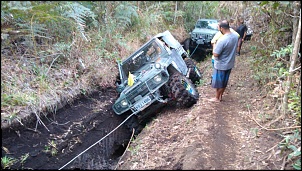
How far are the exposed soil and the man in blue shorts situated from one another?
63 cm

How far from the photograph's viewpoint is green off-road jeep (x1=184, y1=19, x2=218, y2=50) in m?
12.1

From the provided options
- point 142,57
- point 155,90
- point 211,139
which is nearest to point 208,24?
point 142,57

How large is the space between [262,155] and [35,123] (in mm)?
4364

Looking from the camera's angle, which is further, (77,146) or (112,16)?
(112,16)

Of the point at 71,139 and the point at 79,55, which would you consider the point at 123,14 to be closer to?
the point at 79,55

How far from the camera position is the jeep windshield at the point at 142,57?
7406 millimetres

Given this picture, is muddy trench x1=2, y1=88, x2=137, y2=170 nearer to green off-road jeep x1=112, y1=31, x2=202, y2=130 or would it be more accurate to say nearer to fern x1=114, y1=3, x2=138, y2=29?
green off-road jeep x1=112, y1=31, x2=202, y2=130

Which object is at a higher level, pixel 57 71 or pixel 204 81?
pixel 57 71

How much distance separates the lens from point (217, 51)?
212 inches

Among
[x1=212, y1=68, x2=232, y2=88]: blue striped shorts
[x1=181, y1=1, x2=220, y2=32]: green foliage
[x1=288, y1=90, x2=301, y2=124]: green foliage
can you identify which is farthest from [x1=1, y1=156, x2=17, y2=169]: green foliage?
[x1=181, y1=1, x2=220, y2=32]: green foliage

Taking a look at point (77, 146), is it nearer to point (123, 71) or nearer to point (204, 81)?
point (123, 71)

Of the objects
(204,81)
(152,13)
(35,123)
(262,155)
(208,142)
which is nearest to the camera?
(262,155)

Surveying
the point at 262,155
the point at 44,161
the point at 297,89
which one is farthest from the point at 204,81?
the point at 44,161

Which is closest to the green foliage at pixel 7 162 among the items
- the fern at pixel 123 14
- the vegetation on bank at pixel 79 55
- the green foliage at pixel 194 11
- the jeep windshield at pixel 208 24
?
the vegetation on bank at pixel 79 55
